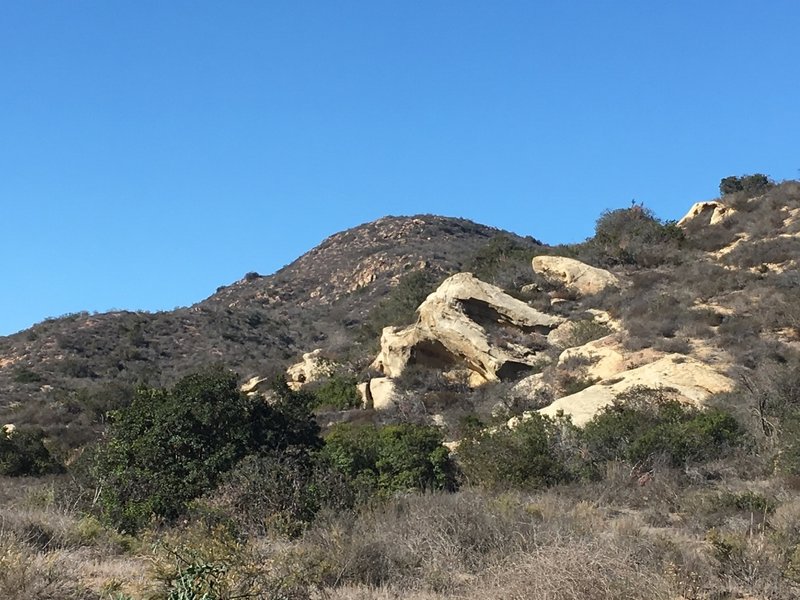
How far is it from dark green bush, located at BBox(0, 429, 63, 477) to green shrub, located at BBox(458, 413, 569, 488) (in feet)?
40.2

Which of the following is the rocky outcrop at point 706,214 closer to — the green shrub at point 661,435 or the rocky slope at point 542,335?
the rocky slope at point 542,335

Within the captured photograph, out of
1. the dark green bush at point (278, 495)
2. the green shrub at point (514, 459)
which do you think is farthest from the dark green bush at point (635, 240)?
the dark green bush at point (278, 495)

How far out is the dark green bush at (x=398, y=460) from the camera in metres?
12.6

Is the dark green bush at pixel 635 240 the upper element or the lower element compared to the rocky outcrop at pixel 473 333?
upper

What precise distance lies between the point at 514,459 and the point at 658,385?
652cm

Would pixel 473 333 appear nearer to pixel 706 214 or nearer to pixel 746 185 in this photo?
pixel 706 214

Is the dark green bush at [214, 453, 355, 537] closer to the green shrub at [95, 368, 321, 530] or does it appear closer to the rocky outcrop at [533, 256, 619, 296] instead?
the green shrub at [95, 368, 321, 530]

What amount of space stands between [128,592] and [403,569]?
231cm

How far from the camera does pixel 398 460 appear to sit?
1324cm

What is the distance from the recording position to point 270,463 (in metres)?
9.61

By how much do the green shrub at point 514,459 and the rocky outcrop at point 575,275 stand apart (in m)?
14.7

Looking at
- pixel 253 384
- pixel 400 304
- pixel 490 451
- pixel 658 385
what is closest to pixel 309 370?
pixel 253 384

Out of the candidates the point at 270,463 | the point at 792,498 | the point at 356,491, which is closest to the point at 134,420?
the point at 270,463

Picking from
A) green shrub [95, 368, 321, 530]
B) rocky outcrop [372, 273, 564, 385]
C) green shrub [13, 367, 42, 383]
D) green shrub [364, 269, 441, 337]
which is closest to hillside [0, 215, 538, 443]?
green shrub [13, 367, 42, 383]
